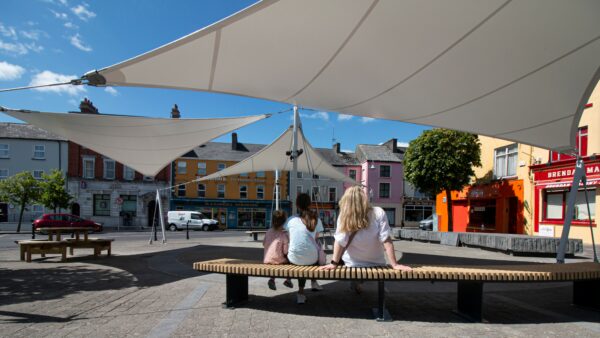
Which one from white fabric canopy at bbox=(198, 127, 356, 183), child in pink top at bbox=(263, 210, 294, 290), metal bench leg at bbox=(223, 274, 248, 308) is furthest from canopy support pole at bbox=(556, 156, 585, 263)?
white fabric canopy at bbox=(198, 127, 356, 183)

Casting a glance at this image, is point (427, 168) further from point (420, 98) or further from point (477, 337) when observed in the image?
point (477, 337)

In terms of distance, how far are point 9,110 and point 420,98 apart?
7.82m

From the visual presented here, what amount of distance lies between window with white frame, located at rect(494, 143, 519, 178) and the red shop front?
1.84m

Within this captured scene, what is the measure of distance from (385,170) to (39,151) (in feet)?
109

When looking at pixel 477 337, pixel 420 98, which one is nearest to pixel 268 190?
pixel 420 98

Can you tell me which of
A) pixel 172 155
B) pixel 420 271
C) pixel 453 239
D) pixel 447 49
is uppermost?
pixel 447 49

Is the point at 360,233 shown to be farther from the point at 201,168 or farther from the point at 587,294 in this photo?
the point at 201,168

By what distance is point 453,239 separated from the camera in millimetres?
14398

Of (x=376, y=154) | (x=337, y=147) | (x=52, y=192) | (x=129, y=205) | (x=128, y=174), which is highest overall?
(x=337, y=147)

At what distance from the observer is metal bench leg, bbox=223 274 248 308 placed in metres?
4.33

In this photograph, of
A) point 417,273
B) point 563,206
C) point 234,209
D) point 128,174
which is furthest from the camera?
point 234,209

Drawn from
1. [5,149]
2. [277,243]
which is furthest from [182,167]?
[277,243]

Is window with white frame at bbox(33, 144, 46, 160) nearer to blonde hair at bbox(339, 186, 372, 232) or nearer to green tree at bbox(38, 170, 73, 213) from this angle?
green tree at bbox(38, 170, 73, 213)

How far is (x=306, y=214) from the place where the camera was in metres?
4.73
